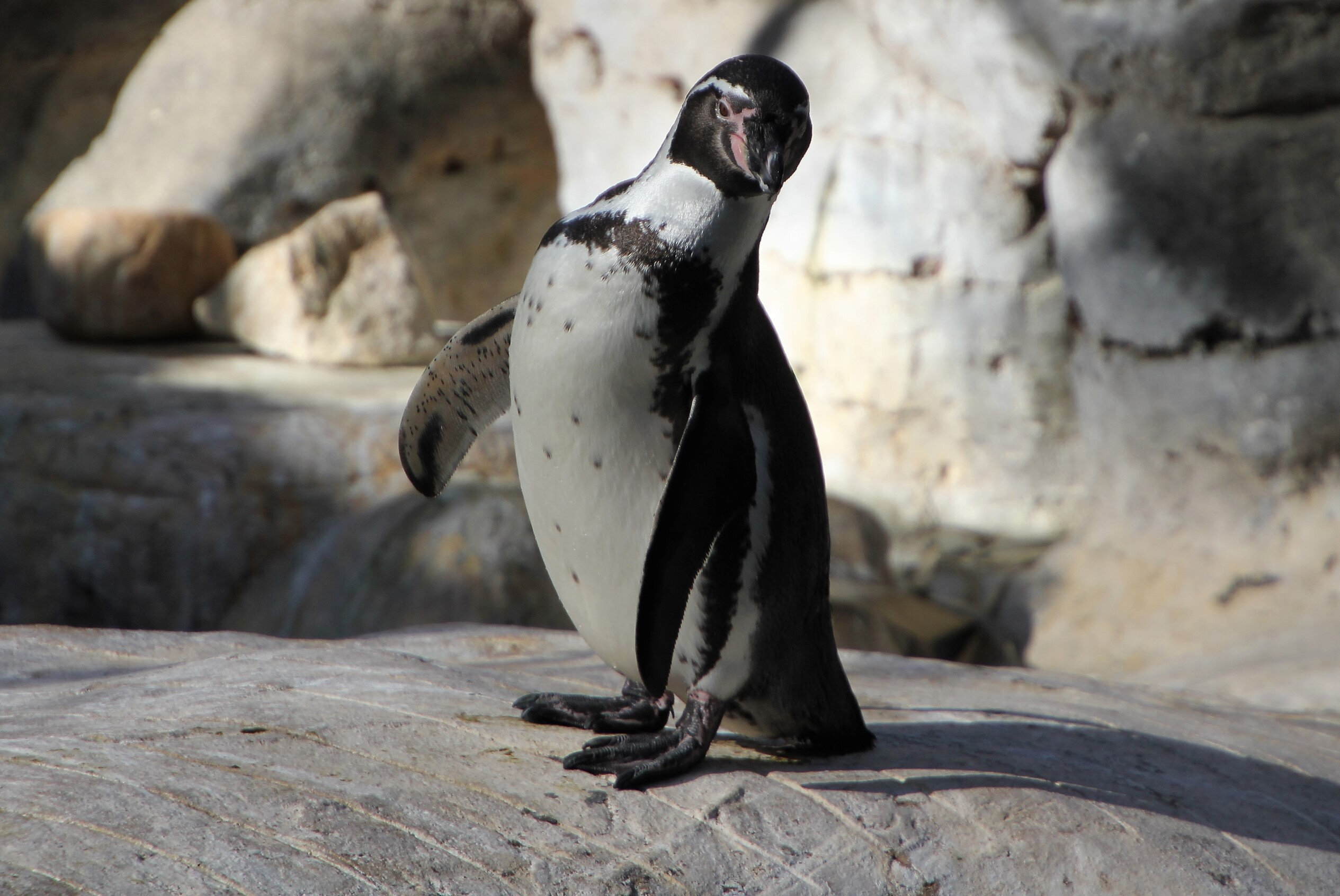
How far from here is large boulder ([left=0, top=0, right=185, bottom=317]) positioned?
7.61 meters

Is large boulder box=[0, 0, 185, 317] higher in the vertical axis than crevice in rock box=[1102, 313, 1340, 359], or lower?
higher

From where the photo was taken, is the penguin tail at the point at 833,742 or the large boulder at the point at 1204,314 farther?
the large boulder at the point at 1204,314

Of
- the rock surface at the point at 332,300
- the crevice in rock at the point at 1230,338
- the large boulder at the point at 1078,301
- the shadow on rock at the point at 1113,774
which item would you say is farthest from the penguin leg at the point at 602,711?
the rock surface at the point at 332,300

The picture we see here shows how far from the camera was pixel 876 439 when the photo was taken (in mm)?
4914

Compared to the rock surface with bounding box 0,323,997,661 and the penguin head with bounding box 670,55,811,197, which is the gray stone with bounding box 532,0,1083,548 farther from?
the penguin head with bounding box 670,55,811,197

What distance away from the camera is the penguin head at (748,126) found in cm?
147

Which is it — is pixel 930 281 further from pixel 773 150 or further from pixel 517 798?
pixel 517 798

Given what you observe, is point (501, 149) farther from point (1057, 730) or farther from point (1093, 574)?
point (1057, 730)

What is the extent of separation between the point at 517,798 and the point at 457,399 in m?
0.69

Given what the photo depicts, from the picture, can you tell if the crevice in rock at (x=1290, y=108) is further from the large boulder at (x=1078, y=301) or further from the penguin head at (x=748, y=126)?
the penguin head at (x=748, y=126)

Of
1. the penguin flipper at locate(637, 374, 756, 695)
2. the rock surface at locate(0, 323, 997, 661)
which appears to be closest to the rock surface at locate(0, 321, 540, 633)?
the rock surface at locate(0, 323, 997, 661)

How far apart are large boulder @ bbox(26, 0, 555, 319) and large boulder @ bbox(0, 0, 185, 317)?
154cm

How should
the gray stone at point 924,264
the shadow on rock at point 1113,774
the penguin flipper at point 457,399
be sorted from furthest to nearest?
the gray stone at point 924,264 < the penguin flipper at point 457,399 < the shadow on rock at point 1113,774

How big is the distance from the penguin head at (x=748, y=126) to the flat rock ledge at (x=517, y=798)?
75 centimetres
